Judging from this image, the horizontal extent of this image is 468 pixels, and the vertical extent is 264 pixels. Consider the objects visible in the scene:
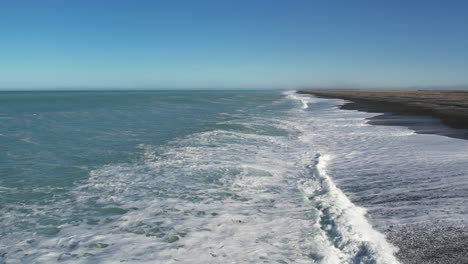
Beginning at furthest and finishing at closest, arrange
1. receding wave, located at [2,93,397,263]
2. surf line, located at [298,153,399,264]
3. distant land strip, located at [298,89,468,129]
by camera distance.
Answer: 1. distant land strip, located at [298,89,468,129]
2. receding wave, located at [2,93,397,263]
3. surf line, located at [298,153,399,264]

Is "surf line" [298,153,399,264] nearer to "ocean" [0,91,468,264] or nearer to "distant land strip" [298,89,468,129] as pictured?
"ocean" [0,91,468,264]

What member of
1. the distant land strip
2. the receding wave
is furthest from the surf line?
the distant land strip

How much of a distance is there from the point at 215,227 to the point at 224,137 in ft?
42.6

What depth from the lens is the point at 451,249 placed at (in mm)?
6039

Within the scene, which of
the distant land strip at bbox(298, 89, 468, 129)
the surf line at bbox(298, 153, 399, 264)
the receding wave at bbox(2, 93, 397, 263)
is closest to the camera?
the surf line at bbox(298, 153, 399, 264)

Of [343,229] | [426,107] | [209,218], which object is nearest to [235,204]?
[209,218]

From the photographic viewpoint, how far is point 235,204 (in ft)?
29.9

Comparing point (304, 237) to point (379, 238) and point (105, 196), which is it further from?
point (105, 196)

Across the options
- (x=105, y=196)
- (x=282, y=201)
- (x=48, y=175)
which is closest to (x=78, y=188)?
(x=105, y=196)

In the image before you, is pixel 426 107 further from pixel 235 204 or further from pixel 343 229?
pixel 343 229

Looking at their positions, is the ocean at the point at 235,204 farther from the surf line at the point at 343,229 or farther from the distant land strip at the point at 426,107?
the distant land strip at the point at 426,107

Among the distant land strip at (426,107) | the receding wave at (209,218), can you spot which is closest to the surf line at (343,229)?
the receding wave at (209,218)

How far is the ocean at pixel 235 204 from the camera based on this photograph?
645 centimetres

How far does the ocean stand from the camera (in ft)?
21.1
